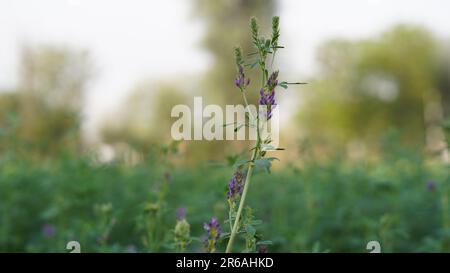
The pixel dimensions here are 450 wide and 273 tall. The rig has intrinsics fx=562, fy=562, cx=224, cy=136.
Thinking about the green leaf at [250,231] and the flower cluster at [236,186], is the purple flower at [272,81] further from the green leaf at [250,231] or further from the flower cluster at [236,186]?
the green leaf at [250,231]

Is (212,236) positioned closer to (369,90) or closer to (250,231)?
(250,231)

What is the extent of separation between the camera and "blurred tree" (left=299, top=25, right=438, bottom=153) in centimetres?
3272

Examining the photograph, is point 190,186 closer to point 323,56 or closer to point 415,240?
point 415,240

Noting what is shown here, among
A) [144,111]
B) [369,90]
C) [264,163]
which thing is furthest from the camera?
[144,111]

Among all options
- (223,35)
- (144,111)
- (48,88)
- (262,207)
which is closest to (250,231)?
(262,207)

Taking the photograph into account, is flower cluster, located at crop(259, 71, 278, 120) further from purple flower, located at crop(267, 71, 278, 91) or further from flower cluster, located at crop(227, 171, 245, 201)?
flower cluster, located at crop(227, 171, 245, 201)

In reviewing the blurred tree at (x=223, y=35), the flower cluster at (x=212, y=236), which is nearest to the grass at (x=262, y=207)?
the flower cluster at (x=212, y=236)

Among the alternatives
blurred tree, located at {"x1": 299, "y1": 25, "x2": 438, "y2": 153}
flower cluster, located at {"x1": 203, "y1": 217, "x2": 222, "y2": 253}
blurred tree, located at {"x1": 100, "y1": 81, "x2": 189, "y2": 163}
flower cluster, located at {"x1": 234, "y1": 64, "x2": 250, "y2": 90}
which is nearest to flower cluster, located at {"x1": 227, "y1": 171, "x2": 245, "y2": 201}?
flower cluster, located at {"x1": 203, "y1": 217, "x2": 222, "y2": 253}

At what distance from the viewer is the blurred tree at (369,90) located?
3272cm

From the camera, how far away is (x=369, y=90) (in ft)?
110

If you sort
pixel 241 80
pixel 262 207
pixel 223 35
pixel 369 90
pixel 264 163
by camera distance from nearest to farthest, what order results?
pixel 264 163
pixel 241 80
pixel 262 207
pixel 223 35
pixel 369 90
